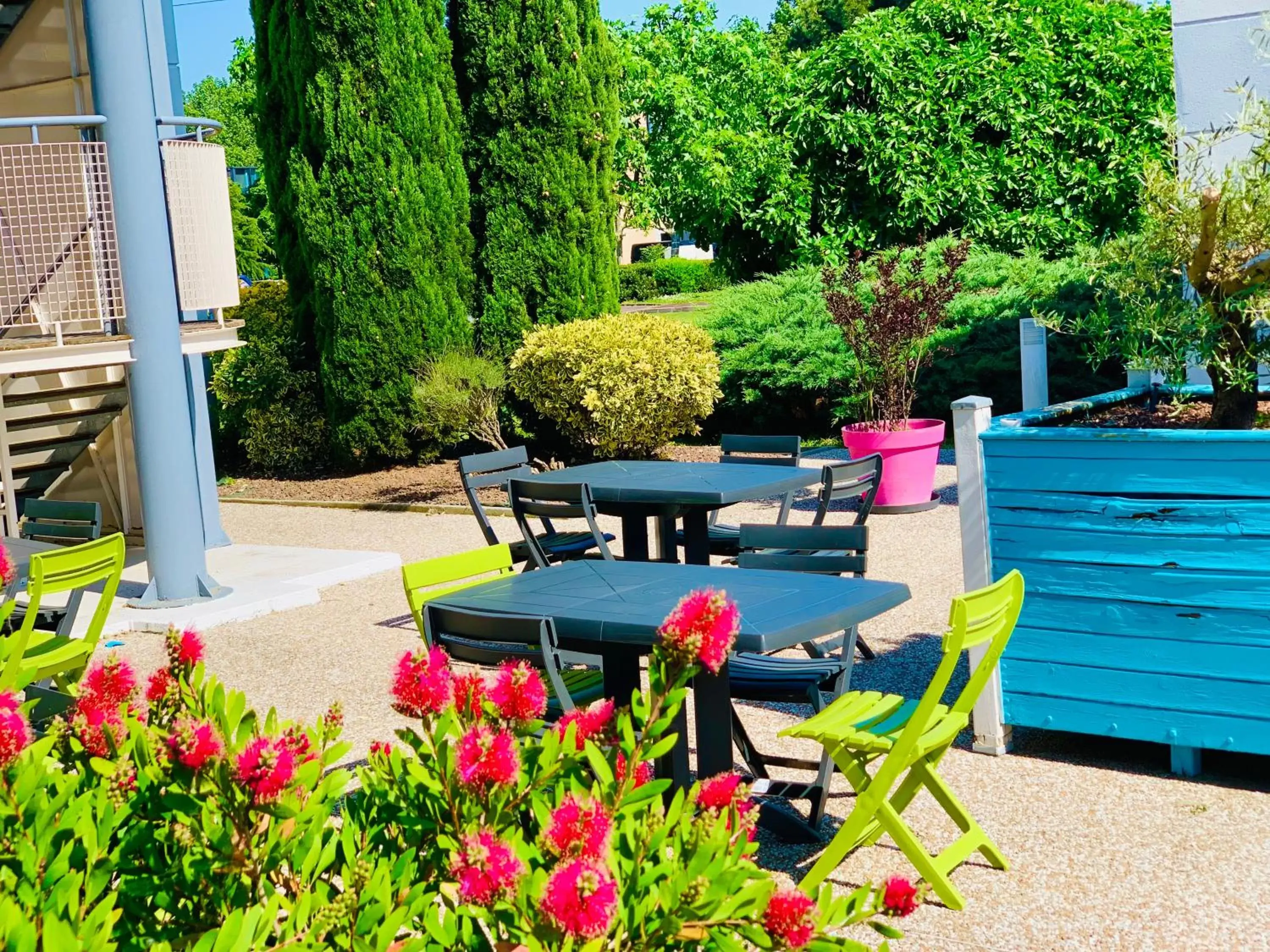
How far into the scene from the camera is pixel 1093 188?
15.6 meters

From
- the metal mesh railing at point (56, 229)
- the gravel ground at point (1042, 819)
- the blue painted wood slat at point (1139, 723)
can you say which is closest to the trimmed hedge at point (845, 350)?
the gravel ground at point (1042, 819)

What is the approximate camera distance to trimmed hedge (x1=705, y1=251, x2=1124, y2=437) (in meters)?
12.9

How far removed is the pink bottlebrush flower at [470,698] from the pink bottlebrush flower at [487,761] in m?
0.28

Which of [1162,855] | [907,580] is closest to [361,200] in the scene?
[907,580]

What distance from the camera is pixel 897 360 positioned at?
10.6 meters

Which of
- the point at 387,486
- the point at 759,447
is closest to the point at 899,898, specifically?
the point at 759,447

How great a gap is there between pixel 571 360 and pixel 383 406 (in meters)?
2.36

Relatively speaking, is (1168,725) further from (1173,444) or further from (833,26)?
(833,26)

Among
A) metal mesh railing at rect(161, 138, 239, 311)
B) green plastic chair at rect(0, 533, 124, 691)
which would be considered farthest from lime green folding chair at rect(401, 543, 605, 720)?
metal mesh railing at rect(161, 138, 239, 311)

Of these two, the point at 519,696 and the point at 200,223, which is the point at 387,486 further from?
the point at 519,696

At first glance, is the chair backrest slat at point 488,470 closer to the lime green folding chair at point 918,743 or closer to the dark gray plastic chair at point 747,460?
the dark gray plastic chair at point 747,460

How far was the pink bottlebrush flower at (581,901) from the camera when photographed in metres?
1.71

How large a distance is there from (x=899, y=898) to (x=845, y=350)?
11.9 metres

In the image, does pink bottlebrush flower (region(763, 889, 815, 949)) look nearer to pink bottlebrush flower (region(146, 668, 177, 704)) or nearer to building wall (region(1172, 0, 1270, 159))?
pink bottlebrush flower (region(146, 668, 177, 704))
